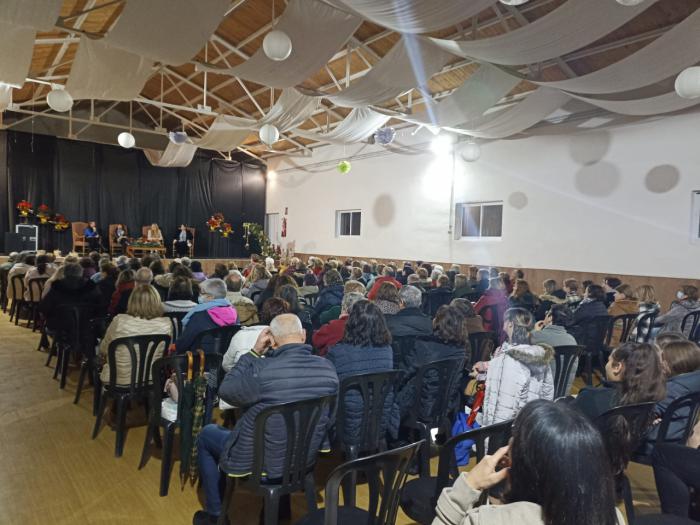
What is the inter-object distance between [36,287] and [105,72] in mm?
3189

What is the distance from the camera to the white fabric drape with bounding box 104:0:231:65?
4.75 m

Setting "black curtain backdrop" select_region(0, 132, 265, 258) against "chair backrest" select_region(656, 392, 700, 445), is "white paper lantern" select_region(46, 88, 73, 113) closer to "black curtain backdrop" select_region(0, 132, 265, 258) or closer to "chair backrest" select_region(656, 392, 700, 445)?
"chair backrest" select_region(656, 392, 700, 445)

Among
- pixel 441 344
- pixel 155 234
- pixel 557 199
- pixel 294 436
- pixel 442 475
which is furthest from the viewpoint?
pixel 155 234

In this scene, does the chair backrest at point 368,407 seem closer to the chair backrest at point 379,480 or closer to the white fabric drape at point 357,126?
the chair backrest at point 379,480

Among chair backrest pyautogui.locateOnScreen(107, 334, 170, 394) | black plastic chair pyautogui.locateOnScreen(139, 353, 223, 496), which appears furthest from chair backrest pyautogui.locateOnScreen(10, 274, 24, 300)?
black plastic chair pyautogui.locateOnScreen(139, 353, 223, 496)

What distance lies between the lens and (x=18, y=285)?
6.62 metres

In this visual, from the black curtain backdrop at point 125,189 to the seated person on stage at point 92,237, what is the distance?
1.03 metres

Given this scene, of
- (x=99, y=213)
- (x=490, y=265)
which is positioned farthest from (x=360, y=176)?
(x=99, y=213)

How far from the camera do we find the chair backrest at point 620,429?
1.84 metres

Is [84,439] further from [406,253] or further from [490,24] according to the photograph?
[406,253]

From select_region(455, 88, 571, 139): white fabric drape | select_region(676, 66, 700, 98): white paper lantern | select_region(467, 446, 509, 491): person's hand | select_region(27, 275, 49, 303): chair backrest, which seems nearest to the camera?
select_region(467, 446, 509, 491): person's hand

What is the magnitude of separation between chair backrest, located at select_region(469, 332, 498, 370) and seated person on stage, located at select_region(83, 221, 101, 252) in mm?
12636

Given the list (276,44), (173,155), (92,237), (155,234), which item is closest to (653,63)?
(276,44)

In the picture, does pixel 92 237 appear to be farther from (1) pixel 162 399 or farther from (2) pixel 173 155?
(1) pixel 162 399
